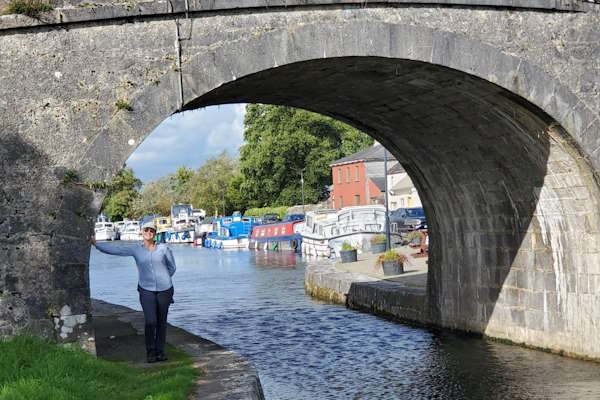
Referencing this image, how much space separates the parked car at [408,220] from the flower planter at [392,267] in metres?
15.8

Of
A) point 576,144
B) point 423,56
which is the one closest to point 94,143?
point 423,56

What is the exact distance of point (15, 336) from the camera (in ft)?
25.0

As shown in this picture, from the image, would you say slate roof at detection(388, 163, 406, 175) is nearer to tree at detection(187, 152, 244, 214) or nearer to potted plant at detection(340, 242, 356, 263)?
tree at detection(187, 152, 244, 214)

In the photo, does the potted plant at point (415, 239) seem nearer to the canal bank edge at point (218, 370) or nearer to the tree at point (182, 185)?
the canal bank edge at point (218, 370)

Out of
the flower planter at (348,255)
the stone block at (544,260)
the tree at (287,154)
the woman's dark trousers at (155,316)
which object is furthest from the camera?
the tree at (287,154)

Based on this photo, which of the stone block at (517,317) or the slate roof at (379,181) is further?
the slate roof at (379,181)

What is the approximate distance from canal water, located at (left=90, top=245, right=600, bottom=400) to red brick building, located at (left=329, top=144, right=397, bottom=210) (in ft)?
128

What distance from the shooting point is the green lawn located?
6.21m

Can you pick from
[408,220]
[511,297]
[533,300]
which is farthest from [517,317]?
[408,220]

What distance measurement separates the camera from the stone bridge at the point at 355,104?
7.93m

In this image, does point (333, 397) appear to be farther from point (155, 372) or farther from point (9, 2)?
point (9, 2)

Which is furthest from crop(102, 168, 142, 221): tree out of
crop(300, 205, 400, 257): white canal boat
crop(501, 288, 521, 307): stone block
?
Answer: crop(501, 288, 521, 307): stone block

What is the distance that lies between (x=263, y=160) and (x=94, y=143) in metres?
59.1

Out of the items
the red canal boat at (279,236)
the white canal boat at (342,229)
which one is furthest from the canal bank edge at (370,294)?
the red canal boat at (279,236)
